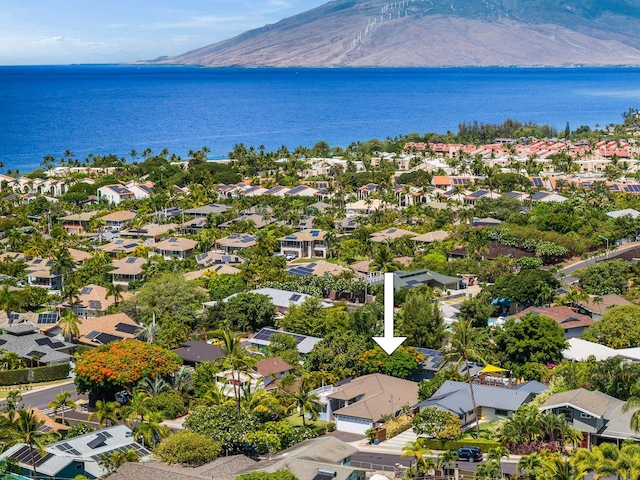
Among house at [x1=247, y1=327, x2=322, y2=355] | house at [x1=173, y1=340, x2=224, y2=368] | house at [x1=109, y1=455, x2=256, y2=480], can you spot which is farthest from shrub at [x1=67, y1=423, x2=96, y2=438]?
house at [x1=247, y1=327, x2=322, y2=355]

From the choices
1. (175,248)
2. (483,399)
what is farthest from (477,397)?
(175,248)

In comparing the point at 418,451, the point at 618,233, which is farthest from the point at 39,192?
the point at 418,451

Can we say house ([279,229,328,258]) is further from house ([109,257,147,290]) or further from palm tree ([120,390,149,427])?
palm tree ([120,390,149,427])

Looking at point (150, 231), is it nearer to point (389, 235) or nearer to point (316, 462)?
point (389, 235)

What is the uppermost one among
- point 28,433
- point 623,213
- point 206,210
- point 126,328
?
point 28,433

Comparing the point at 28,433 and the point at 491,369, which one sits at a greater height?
the point at 28,433

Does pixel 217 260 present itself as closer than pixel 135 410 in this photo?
No
